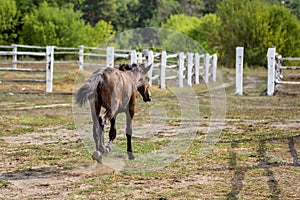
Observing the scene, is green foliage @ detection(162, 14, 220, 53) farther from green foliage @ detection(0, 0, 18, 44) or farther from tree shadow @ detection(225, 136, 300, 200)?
tree shadow @ detection(225, 136, 300, 200)

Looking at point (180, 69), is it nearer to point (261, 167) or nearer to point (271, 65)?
point (271, 65)

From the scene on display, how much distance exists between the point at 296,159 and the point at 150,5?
2262 inches

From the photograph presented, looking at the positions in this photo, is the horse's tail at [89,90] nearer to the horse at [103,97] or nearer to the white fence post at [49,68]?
the horse at [103,97]

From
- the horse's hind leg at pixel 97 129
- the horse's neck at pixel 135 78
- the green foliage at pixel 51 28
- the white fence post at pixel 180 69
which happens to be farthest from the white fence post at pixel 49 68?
the green foliage at pixel 51 28

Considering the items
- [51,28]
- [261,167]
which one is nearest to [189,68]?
[261,167]

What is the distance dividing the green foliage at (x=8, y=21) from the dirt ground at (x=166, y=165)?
29.7 metres

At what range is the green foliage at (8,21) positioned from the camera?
41.5 meters

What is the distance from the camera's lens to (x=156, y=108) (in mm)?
15273

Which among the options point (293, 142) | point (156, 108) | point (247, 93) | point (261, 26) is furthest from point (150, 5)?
point (293, 142)

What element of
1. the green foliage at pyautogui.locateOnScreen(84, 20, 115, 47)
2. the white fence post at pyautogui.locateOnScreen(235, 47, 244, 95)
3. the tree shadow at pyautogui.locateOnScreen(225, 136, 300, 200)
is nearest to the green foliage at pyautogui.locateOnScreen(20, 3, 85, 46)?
the green foliage at pyautogui.locateOnScreen(84, 20, 115, 47)

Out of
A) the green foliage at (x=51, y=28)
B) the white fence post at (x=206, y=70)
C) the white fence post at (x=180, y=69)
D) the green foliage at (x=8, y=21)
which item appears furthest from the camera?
the green foliage at (x=8, y=21)

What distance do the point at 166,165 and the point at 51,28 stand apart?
3474 centimetres

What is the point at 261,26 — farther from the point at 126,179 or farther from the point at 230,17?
the point at 126,179

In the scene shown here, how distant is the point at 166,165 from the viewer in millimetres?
7727
